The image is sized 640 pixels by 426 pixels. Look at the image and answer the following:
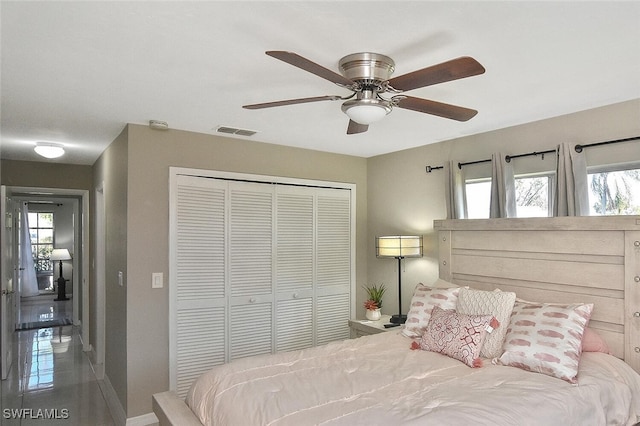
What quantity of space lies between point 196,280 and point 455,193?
8.03 ft

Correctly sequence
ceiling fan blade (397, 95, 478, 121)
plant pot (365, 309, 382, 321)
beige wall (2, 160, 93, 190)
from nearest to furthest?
ceiling fan blade (397, 95, 478, 121) → plant pot (365, 309, 382, 321) → beige wall (2, 160, 93, 190)

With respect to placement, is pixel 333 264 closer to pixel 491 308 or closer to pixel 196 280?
pixel 196 280

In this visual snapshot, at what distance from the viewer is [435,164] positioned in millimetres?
4086

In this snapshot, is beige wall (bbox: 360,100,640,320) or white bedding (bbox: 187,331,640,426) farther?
beige wall (bbox: 360,100,640,320)

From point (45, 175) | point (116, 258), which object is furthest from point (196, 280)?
point (45, 175)

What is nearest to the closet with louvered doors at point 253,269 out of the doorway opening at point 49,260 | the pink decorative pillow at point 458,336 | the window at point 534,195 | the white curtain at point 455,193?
the white curtain at point 455,193

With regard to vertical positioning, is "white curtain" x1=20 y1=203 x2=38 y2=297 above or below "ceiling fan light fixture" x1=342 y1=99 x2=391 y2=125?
below

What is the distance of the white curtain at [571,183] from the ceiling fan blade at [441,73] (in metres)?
1.75

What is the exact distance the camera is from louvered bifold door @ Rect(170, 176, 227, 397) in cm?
354

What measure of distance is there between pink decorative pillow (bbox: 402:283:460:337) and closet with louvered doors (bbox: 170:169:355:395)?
1.40 metres

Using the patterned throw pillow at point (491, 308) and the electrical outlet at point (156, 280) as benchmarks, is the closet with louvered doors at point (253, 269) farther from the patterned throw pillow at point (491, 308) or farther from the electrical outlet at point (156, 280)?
the patterned throw pillow at point (491, 308)

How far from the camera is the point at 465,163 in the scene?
3.76 meters

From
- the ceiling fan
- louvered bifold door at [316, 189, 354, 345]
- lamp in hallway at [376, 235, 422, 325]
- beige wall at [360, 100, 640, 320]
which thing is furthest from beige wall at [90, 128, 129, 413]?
beige wall at [360, 100, 640, 320]

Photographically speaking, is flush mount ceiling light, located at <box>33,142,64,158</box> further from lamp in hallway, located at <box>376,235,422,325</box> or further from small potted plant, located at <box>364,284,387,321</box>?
small potted plant, located at <box>364,284,387,321</box>
